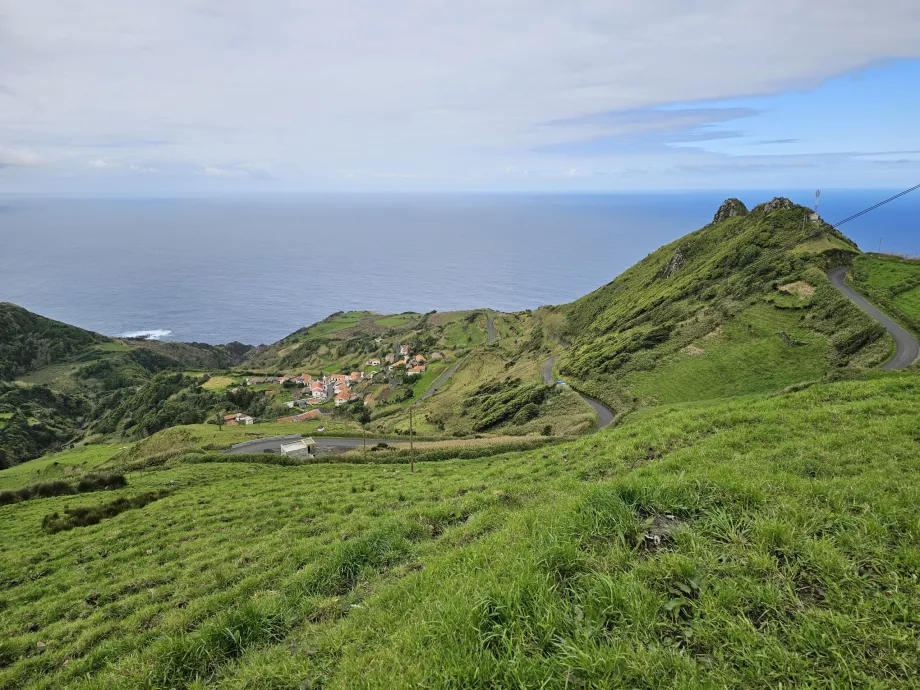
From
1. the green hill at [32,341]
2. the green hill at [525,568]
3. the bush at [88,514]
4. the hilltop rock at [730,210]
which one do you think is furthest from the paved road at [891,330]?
the green hill at [32,341]

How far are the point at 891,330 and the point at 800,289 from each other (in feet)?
45.2

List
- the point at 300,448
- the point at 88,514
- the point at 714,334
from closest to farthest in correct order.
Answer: the point at 88,514 < the point at 300,448 < the point at 714,334

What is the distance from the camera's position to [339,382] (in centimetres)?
12294

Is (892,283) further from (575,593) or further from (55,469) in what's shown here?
Result: (55,469)

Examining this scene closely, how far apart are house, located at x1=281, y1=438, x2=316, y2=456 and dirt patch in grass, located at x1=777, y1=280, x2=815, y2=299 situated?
61948mm

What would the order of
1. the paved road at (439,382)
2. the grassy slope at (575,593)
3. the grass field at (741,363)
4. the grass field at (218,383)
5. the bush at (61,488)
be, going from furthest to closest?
the grass field at (218,383), the paved road at (439,382), the grass field at (741,363), the bush at (61,488), the grassy slope at (575,593)

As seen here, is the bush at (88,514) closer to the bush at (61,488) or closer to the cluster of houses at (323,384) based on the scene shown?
the bush at (61,488)

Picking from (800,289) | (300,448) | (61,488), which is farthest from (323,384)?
(800,289)

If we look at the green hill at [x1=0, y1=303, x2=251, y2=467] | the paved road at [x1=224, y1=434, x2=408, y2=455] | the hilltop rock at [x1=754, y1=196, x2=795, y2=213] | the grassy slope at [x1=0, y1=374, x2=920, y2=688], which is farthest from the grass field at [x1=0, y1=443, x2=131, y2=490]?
the hilltop rock at [x1=754, y1=196, x2=795, y2=213]

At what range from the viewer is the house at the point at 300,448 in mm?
44997

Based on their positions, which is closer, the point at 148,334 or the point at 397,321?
the point at 397,321

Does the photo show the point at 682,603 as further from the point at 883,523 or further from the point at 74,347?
the point at 74,347

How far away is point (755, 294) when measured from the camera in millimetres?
57438

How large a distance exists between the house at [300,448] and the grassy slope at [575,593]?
33.1 metres
